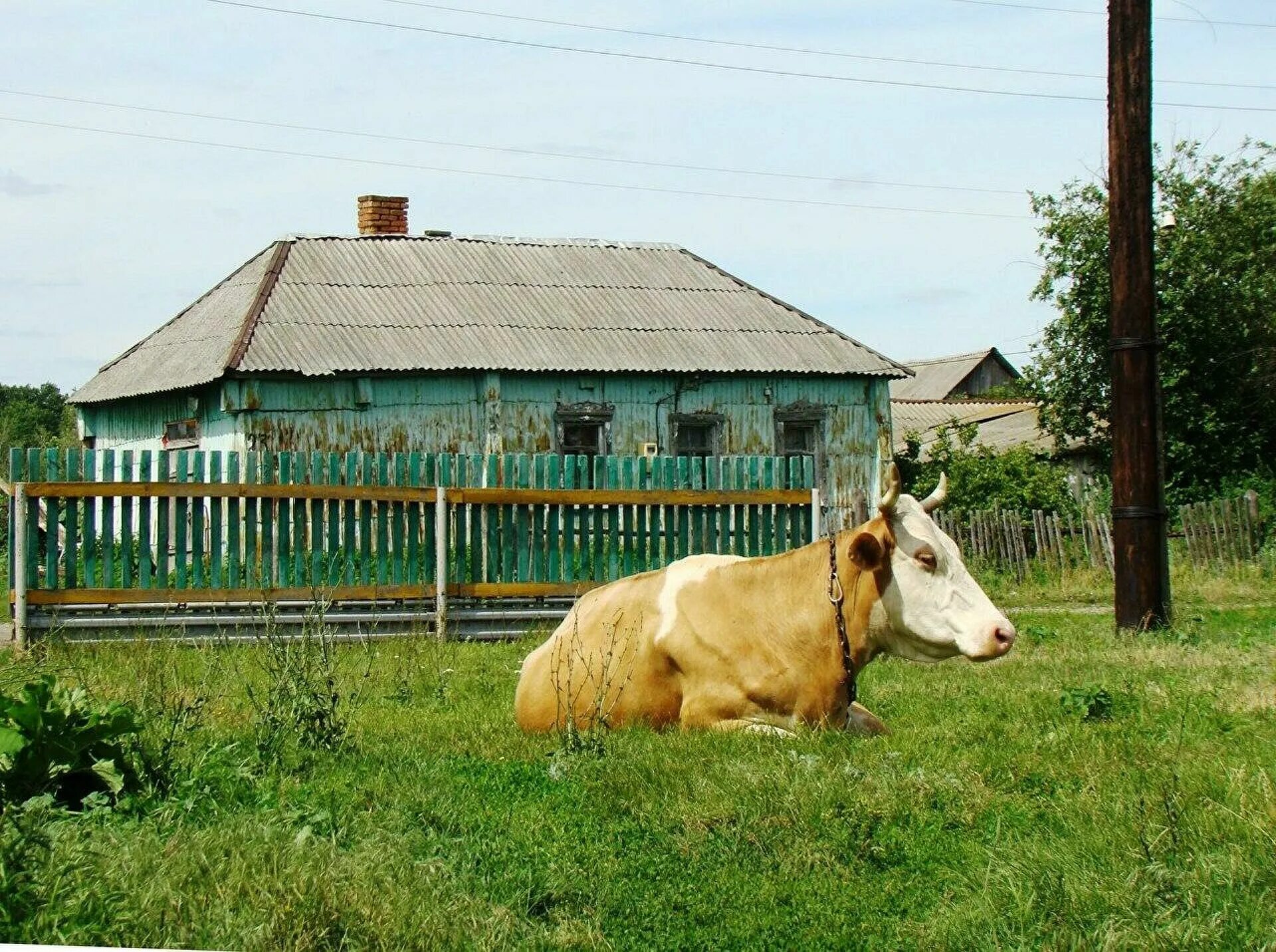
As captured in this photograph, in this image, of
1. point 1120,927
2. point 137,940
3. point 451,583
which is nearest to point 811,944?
point 1120,927

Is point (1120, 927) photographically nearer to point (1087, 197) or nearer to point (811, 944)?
point (811, 944)

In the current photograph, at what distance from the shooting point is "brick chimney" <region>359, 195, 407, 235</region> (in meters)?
26.5

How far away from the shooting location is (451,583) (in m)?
13.7

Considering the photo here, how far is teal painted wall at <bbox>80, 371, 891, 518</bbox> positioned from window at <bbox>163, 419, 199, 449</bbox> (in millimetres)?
159

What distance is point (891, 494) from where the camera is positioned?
22.7ft

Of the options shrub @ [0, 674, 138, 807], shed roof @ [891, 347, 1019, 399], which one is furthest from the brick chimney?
shed roof @ [891, 347, 1019, 399]

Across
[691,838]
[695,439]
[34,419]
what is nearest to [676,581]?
[691,838]

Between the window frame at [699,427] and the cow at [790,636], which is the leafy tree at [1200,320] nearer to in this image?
the window frame at [699,427]

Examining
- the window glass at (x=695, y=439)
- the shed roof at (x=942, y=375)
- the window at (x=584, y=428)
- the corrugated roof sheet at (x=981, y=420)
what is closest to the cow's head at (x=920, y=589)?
the window at (x=584, y=428)

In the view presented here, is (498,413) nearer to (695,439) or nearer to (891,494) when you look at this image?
(695,439)

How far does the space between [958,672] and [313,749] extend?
15.6ft

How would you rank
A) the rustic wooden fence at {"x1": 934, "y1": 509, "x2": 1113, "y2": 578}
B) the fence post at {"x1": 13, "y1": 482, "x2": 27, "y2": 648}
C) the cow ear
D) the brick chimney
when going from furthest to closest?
the brick chimney, the rustic wooden fence at {"x1": 934, "y1": 509, "x2": 1113, "y2": 578}, the fence post at {"x1": 13, "y1": 482, "x2": 27, "y2": 648}, the cow ear

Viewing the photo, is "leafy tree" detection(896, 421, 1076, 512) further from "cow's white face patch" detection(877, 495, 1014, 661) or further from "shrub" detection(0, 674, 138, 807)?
"shrub" detection(0, 674, 138, 807)

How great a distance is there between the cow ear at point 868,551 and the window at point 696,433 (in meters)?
15.4
